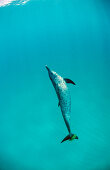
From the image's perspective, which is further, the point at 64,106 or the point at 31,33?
the point at 31,33

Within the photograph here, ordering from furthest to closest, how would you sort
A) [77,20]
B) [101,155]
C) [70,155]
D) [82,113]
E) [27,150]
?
1. [77,20]
2. [82,113]
3. [27,150]
4. [70,155]
5. [101,155]

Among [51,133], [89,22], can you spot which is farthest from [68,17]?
[51,133]

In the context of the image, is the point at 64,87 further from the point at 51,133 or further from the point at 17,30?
the point at 17,30

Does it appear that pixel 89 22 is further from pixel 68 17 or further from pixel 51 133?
pixel 51 133

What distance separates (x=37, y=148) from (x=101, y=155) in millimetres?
9853

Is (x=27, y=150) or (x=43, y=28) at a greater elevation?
(x=43, y=28)

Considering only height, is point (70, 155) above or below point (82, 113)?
below

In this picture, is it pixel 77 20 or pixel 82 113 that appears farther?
pixel 77 20

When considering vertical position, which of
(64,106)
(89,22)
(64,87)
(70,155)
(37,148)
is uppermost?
(89,22)

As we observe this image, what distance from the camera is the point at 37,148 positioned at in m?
24.9

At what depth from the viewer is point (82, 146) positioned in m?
21.6

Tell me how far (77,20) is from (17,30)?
11534 millimetres

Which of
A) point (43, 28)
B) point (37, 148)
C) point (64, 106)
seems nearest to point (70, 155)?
point (37, 148)

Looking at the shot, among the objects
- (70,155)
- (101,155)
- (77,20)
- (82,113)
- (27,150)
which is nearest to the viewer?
(101,155)
